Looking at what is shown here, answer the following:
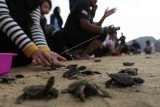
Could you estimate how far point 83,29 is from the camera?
15.8ft

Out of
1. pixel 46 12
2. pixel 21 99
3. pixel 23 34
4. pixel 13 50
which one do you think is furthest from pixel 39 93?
pixel 46 12

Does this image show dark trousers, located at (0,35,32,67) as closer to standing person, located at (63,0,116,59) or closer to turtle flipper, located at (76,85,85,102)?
turtle flipper, located at (76,85,85,102)

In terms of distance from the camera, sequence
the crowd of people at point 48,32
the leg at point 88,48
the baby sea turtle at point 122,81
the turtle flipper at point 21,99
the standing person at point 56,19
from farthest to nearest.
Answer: the standing person at point 56,19
the leg at point 88,48
the crowd of people at point 48,32
the baby sea turtle at point 122,81
the turtle flipper at point 21,99

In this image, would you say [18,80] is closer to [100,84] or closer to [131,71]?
[100,84]

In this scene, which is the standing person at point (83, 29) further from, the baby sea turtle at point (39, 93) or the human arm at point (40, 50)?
the baby sea turtle at point (39, 93)

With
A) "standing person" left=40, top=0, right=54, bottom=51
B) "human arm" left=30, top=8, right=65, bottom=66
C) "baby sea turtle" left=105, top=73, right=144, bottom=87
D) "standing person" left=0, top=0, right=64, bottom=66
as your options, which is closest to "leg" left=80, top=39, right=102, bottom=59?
"standing person" left=40, top=0, right=54, bottom=51

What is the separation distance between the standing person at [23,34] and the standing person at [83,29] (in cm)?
153

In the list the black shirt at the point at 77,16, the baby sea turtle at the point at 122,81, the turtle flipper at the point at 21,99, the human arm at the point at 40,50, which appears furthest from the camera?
the black shirt at the point at 77,16

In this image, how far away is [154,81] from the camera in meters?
2.25

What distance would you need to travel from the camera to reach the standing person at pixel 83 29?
185 inches

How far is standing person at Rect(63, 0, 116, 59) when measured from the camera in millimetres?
4691

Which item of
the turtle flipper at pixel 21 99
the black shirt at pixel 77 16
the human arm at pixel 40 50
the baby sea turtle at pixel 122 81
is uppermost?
the black shirt at pixel 77 16

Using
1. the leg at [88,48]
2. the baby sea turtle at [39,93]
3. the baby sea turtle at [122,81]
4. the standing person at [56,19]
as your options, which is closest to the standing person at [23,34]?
the baby sea turtle at [122,81]

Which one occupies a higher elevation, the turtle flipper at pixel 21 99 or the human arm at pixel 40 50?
the human arm at pixel 40 50
